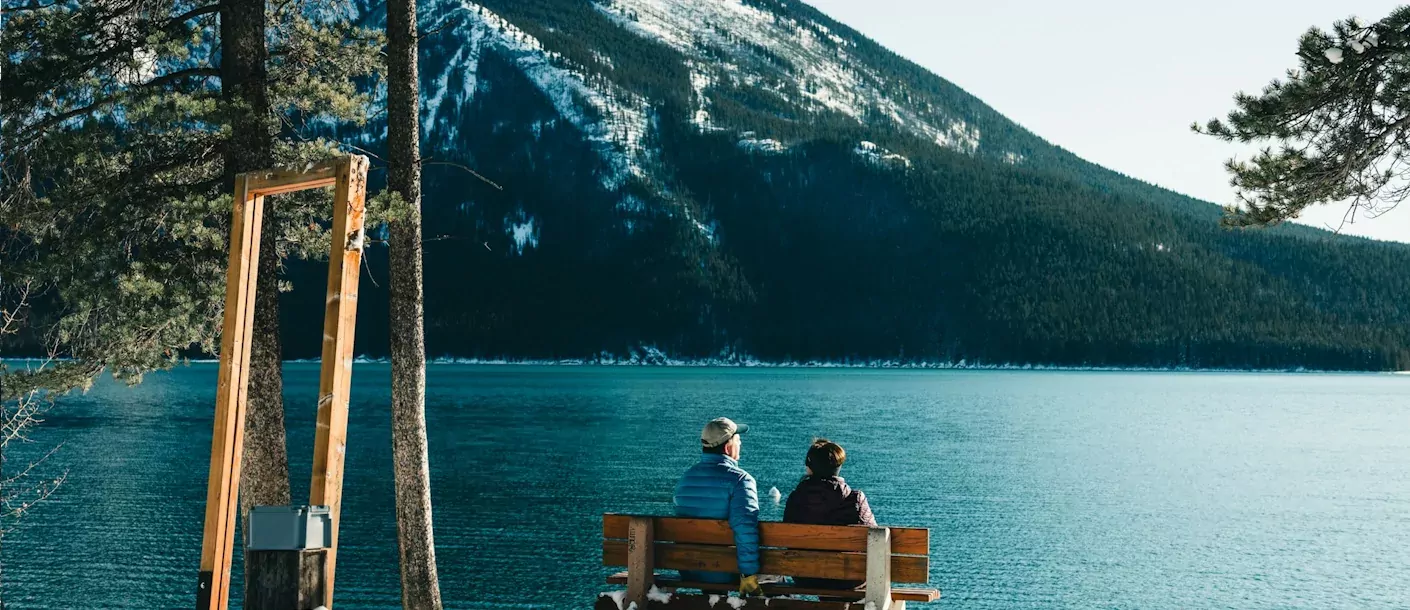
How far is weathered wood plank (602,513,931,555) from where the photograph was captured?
7.40 metres

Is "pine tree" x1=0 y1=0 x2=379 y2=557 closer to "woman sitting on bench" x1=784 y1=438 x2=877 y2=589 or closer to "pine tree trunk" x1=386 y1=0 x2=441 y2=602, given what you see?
"pine tree trunk" x1=386 y1=0 x2=441 y2=602

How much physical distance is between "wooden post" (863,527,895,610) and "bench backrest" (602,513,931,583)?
9 cm

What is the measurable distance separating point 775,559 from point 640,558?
2.88ft

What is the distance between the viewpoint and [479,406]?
96.7m

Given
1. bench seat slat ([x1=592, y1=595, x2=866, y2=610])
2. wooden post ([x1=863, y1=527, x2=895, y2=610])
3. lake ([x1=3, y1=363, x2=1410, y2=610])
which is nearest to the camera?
wooden post ([x1=863, y1=527, x2=895, y2=610])

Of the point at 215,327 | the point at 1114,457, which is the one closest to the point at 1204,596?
the point at 215,327

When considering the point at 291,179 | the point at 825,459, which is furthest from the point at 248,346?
the point at 825,459

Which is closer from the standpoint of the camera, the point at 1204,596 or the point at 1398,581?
the point at 1204,596

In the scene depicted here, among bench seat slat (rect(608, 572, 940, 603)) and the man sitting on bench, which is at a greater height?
the man sitting on bench

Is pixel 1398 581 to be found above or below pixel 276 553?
below

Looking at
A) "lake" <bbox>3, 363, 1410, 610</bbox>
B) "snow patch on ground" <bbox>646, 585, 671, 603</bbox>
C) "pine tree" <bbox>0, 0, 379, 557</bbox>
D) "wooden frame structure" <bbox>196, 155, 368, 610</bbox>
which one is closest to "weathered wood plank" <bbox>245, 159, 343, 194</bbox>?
"wooden frame structure" <bbox>196, 155, 368, 610</bbox>

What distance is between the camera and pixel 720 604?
768 cm

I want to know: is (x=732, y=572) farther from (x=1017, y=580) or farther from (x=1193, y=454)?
(x=1193, y=454)

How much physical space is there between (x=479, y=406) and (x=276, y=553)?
91833 millimetres
